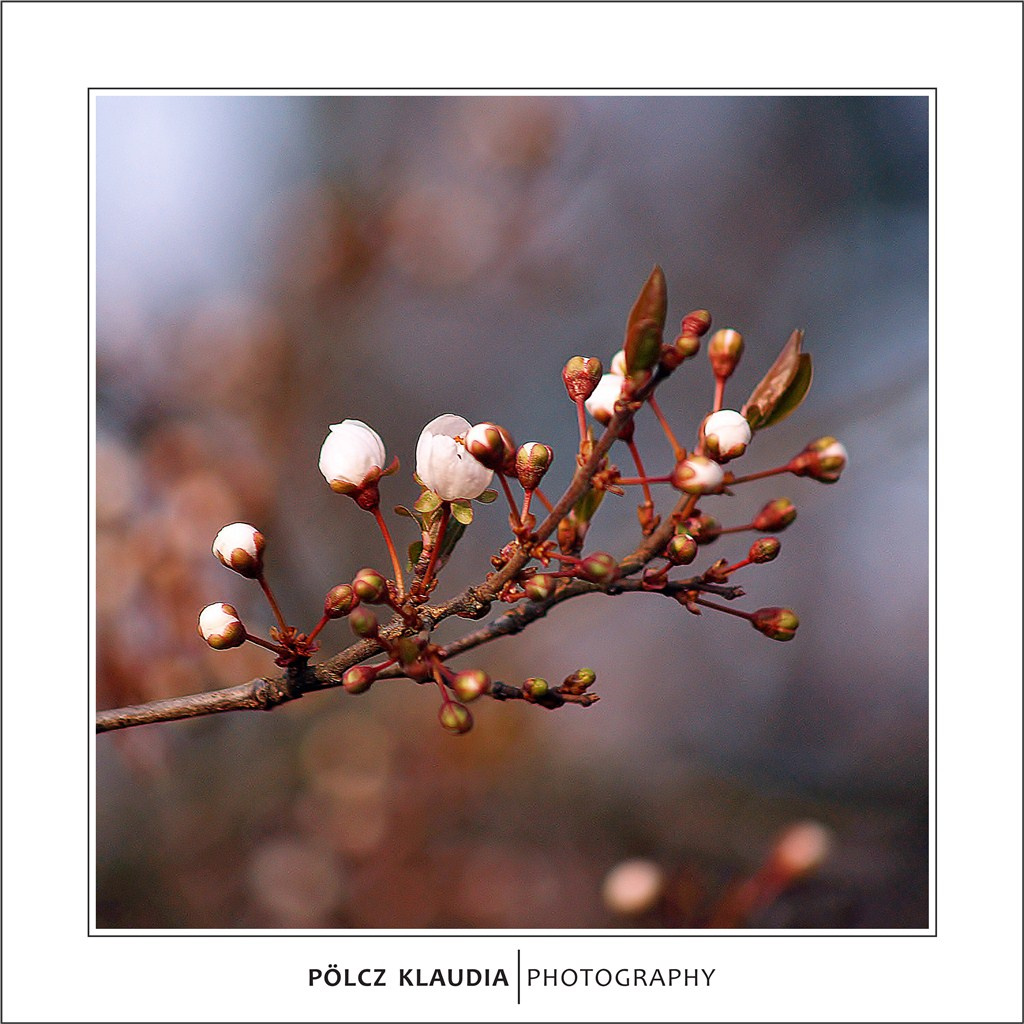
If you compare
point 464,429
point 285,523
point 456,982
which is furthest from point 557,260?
point 456,982

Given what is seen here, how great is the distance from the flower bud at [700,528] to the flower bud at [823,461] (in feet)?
0.24

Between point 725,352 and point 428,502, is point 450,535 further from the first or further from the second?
point 725,352

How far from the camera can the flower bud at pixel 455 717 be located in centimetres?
59

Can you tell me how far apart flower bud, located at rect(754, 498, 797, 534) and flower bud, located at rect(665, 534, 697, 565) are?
54mm

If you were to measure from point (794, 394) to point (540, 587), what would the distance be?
228 mm

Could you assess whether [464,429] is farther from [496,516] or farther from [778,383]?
[496,516]

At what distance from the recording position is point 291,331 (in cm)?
179

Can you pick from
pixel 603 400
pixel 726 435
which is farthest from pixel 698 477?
pixel 603 400

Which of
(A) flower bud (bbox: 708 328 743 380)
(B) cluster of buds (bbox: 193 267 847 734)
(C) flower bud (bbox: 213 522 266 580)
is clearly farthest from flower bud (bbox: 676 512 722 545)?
(C) flower bud (bbox: 213 522 266 580)

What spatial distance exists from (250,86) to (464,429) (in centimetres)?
69

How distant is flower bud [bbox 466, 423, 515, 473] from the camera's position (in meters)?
0.60

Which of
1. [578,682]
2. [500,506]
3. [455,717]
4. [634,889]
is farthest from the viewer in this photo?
[500,506]

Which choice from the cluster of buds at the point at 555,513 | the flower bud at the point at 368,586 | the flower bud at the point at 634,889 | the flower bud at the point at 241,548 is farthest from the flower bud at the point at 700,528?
the flower bud at the point at 634,889

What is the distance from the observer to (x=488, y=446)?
602 millimetres
